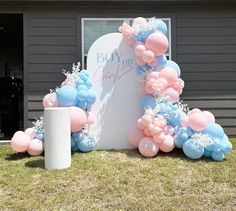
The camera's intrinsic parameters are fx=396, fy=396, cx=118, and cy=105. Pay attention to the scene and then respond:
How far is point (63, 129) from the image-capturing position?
521cm

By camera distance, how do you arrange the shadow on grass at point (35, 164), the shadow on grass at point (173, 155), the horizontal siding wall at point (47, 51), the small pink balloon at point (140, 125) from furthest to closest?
the horizontal siding wall at point (47, 51), the small pink balloon at point (140, 125), the shadow on grass at point (173, 155), the shadow on grass at point (35, 164)

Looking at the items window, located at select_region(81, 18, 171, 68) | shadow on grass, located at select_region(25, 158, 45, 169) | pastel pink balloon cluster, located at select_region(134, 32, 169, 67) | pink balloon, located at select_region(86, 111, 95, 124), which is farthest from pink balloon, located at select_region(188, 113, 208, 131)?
window, located at select_region(81, 18, 171, 68)

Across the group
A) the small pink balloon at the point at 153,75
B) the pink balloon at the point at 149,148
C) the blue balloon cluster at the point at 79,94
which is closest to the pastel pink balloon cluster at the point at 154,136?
the pink balloon at the point at 149,148

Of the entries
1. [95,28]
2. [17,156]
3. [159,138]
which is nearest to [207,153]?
[159,138]

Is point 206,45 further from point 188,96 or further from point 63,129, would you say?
point 63,129

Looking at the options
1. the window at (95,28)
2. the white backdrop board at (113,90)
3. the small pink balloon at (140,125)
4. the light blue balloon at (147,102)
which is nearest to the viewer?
the small pink balloon at (140,125)

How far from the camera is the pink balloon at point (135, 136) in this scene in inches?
237

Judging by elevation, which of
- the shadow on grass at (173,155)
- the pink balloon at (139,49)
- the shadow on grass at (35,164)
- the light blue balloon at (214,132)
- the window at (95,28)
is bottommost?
the shadow on grass at (35,164)

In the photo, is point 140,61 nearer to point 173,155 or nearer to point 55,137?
point 173,155

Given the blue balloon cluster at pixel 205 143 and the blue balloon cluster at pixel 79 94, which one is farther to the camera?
the blue balloon cluster at pixel 79 94

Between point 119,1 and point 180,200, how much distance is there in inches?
173

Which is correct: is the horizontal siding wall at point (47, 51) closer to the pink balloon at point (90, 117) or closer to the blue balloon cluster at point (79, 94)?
the blue balloon cluster at point (79, 94)

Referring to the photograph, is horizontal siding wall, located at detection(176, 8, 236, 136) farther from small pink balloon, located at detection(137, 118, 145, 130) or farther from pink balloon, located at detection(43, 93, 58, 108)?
pink balloon, located at detection(43, 93, 58, 108)

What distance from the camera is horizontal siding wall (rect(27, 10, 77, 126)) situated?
24.4ft
